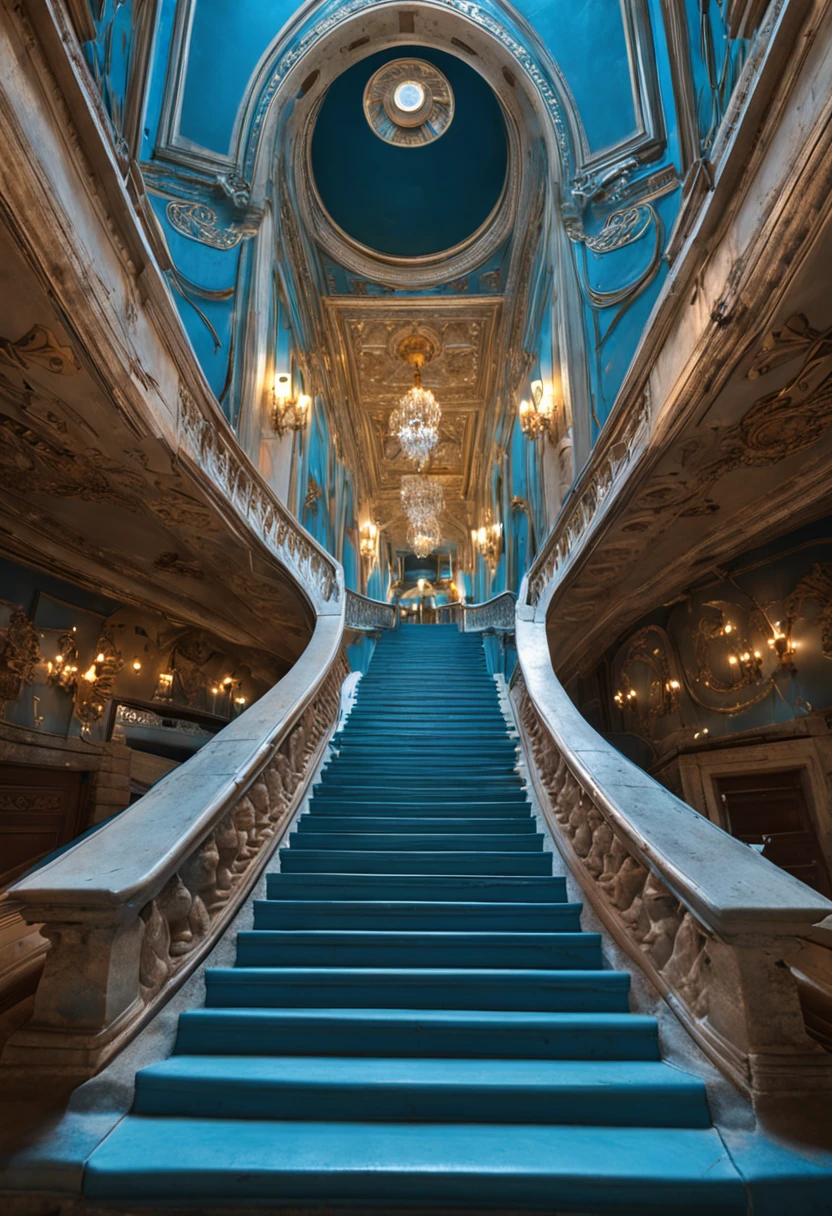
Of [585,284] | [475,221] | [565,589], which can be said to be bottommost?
[565,589]

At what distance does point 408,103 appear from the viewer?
13.5 metres

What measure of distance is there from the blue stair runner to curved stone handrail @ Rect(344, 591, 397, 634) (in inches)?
324

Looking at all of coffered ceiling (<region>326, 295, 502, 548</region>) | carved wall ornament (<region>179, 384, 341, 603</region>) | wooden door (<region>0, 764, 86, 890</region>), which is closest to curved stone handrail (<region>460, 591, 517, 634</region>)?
carved wall ornament (<region>179, 384, 341, 603</region>)

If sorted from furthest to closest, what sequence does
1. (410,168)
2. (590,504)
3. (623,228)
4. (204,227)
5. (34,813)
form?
1. (410,168)
2. (204,227)
3. (623,228)
4. (34,813)
5. (590,504)

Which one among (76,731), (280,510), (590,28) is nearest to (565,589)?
(280,510)

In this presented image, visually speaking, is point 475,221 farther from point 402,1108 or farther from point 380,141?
point 402,1108

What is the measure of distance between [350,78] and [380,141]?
1257 mm

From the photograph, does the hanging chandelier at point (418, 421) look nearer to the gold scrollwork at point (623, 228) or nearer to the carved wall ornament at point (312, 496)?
the carved wall ornament at point (312, 496)

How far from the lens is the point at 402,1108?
74.3 inches

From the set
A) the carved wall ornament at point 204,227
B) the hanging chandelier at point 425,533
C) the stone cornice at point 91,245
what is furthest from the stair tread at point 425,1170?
the hanging chandelier at point 425,533

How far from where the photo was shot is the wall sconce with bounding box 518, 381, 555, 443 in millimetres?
9945

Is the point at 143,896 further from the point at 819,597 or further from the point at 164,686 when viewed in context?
the point at 164,686

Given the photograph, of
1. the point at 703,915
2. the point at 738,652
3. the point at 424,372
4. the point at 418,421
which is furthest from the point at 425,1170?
the point at 424,372

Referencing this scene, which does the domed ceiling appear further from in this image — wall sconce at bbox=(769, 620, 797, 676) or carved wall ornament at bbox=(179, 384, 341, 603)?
wall sconce at bbox=(769, 620, 797, 676)
